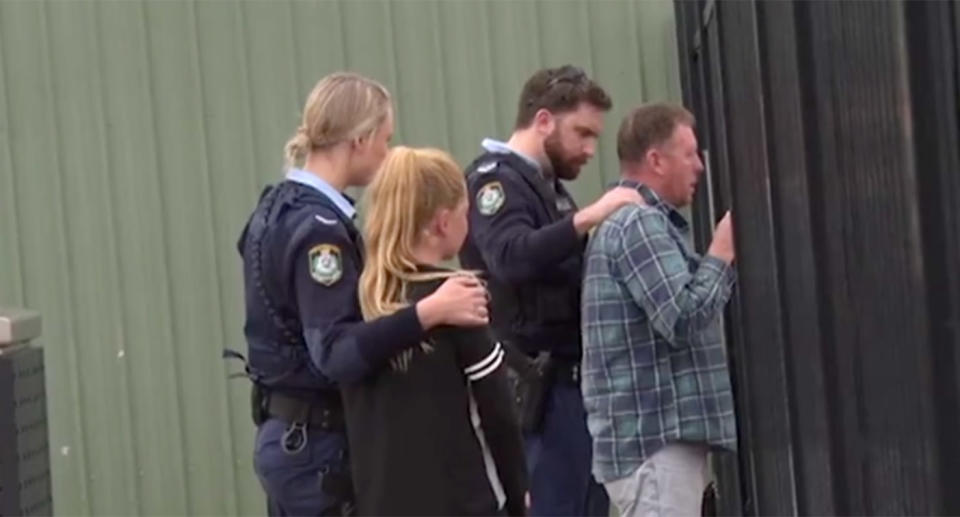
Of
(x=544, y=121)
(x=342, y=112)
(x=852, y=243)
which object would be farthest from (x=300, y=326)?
(x=852, y=243)

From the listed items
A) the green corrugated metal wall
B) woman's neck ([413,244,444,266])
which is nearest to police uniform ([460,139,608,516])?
woman's neck ([413,244,444,266])

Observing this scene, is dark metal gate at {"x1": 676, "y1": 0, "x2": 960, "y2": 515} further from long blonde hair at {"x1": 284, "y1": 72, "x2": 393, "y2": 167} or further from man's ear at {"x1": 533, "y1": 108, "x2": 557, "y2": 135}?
man's ear at {"x1": 533, "y1": 108, "x2": 557, "y2": 135}

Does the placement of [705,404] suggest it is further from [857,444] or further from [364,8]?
[364,8]

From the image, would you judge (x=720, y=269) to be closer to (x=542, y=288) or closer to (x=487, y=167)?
(x=542, y=288)

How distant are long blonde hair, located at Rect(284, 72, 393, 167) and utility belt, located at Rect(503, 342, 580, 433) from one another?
1.27 metres

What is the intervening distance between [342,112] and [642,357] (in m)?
1.06

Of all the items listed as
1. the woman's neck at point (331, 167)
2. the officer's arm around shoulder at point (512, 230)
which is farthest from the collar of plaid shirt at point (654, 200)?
the woman's neck at point (331, 167)

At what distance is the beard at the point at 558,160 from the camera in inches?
244

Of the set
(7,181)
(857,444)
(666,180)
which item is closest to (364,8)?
(7,181)

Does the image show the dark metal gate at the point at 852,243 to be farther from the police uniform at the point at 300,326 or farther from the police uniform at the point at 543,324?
the police uniform at the point at 543,324

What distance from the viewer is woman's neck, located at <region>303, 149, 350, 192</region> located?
4934 millimetres

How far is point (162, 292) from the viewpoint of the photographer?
7.97 m

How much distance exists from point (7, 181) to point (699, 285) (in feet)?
12.1

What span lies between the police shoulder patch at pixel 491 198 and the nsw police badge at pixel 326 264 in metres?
1.32
